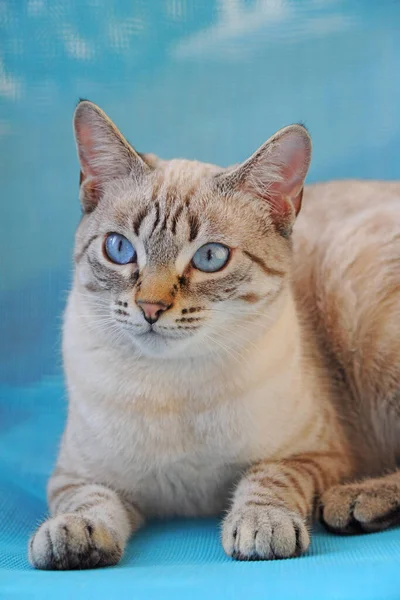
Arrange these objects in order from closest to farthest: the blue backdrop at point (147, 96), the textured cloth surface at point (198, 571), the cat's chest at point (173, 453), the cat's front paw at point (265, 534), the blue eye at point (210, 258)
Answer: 1. the textured cloth surface at point (198, 571)
2. the cat's front paw at point (265, 534)
3. the blue eye at point (210, 258)
4. the cat's chest at point (173, 453)
5. the blue backdrop at point (147, 96)

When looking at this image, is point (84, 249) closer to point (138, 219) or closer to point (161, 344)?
point (138, 219)

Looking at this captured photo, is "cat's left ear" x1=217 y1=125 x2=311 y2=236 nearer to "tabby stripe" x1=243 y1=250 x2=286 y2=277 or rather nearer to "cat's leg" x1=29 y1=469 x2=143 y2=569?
"tabby stripe" x1=243 y1=250 x2=286 y2=277

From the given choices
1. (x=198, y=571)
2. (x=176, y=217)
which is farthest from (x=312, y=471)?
(x=176, y=217)

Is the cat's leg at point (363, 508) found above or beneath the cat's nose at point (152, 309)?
beneath

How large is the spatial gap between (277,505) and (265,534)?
0.43 ft

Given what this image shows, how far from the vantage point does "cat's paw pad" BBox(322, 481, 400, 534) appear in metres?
1.98

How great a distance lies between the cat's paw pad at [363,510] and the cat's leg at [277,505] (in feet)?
0.20

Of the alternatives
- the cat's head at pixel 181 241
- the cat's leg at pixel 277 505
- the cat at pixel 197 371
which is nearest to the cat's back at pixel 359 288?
the cat at pixel 197 371

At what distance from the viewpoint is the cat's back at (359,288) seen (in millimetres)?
2273

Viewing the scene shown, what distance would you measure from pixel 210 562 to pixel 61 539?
32cm

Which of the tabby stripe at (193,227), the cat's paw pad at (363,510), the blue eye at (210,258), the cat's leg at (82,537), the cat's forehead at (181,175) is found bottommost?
the cat's paw pad at (363,510)

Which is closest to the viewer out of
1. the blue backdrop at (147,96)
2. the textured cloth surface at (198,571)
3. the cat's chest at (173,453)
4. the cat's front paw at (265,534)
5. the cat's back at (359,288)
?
the textured cloth surface at (198,571)

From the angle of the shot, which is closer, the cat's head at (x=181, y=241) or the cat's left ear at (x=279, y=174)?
the cat's head at (x=181, y=241)

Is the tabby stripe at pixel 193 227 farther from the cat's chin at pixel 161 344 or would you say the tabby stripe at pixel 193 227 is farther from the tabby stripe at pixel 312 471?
the tabby stripe at pixel 312 471
